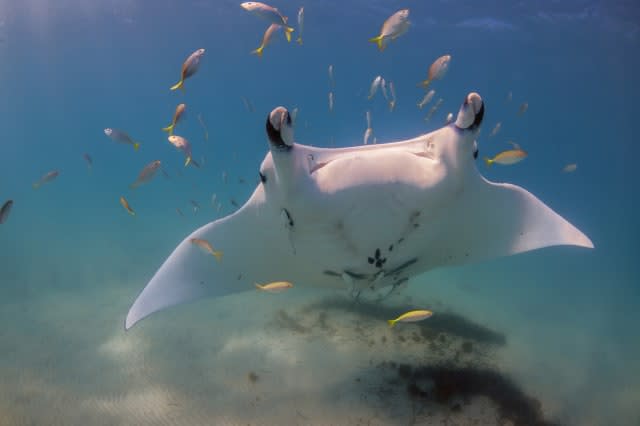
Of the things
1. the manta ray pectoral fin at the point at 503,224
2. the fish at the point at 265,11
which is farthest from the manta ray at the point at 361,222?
the fish at the point at 265,11

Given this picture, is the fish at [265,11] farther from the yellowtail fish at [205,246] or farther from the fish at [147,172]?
the yellowtail fish at [205,246]

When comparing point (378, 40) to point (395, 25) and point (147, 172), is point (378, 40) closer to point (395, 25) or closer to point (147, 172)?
point (395, 25)

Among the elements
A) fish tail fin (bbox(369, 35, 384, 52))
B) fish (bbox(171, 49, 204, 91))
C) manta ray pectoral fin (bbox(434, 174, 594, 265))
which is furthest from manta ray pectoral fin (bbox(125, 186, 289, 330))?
fish tail fin (bbox(369, 35, 384, 52))

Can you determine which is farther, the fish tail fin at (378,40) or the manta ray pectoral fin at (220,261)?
the fish tail fin at (378,40)

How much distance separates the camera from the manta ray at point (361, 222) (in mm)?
2488

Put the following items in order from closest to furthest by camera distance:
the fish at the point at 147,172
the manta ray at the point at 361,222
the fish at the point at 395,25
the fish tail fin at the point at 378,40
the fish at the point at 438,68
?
the manta ray at the point at 361,222 → the fish tail fin at the point at 378,40 → the fish at the point at 395,25 → the fish at the point at 438,68 → the fish at the point at 147,172

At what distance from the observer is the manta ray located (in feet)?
8.16

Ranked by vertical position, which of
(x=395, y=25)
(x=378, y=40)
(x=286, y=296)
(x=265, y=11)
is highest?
(x=265, y=11)

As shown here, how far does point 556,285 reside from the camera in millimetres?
15211

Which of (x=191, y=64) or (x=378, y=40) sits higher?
(x=378, y=40)

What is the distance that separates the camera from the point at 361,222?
2740mm

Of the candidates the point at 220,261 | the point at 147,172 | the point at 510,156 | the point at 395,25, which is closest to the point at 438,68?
the point at 395,25

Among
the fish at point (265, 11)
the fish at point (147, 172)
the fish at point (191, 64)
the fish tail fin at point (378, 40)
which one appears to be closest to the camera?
the fish at point (265, 11)

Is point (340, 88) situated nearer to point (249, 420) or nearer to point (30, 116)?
point (249, 420)
